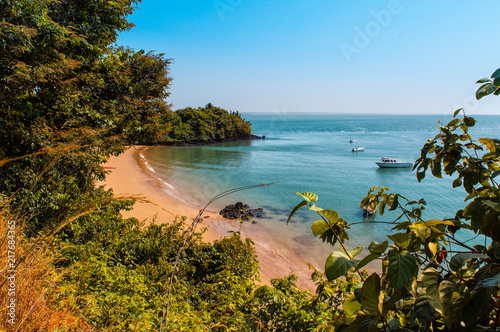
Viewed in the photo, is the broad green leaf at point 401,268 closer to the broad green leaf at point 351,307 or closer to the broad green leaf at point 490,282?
the broad green leaf at point 490,282

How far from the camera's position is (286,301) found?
2.55m

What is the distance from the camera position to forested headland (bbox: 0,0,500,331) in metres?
1.09

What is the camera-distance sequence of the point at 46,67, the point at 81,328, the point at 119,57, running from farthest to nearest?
1. the point at 119,57
2. the point at 46,67
3. the point at 81,328

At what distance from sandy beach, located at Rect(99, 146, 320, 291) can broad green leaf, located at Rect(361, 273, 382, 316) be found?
7.13 ft

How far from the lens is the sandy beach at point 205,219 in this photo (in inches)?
436

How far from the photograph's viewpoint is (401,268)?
922 millimetres

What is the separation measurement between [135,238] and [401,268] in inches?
226

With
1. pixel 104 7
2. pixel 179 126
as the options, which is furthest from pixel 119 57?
pixel 179 126

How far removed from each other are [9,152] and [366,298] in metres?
7.87

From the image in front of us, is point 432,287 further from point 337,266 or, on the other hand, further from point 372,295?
point 337,266

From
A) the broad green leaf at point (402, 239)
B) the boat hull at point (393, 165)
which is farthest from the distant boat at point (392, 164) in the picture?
the broad green leaf at point (402, 239)

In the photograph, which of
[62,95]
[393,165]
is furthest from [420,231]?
[393,165]

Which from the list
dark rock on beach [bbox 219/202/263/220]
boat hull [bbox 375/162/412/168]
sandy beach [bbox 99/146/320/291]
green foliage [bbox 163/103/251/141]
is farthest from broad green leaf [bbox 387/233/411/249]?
green foliage [bbox 163/103/251/141]

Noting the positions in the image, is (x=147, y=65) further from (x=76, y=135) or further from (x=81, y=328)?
(x=81, y=328)
